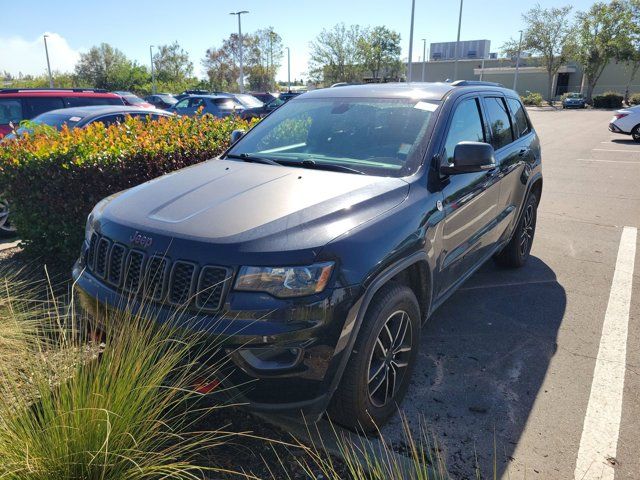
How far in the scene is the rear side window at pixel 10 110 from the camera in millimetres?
9688

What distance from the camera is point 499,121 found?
4.55m

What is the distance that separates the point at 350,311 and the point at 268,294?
15.1 inches

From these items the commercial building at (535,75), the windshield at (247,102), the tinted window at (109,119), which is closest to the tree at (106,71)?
the commercial building at (535,75)

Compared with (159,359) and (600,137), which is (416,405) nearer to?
(159,359)

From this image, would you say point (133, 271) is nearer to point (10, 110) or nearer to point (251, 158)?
point (251, 158)

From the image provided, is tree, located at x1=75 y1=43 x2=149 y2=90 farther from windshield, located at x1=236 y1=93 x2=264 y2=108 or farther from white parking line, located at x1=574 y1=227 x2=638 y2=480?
white parking line, located at x1=574 y1=227 x2=638 y2=480

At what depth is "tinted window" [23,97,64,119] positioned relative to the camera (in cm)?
998

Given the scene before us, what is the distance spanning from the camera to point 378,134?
3490 millimetres

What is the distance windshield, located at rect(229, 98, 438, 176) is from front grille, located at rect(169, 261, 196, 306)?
4.14 feet

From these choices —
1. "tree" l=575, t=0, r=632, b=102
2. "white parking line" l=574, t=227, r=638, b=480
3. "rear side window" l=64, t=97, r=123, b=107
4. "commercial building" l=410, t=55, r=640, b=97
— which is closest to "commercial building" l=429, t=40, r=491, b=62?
"commercial building" l=410, t=55, r=640, b=97

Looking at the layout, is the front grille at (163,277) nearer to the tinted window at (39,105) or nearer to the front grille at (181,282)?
the front grille at (181,282)

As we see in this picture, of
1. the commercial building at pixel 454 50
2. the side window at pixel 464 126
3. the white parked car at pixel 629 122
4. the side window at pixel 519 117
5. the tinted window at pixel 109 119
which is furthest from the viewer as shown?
the commercial building at pixel 454 50

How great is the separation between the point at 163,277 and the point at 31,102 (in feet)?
31.1

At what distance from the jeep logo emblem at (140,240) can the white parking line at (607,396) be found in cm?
239
